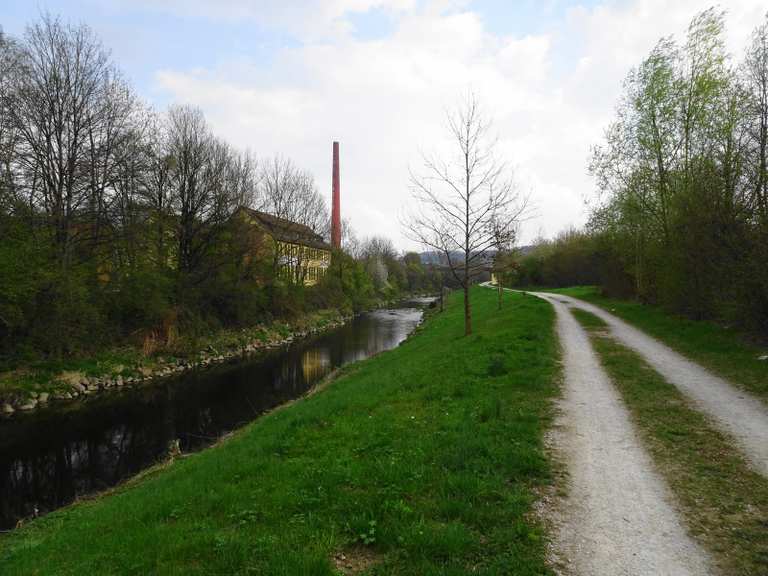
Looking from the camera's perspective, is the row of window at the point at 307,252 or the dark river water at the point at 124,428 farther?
the row of window at the point at 307,252

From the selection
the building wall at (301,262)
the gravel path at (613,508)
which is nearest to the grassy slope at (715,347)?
the gravel path at (613,508)

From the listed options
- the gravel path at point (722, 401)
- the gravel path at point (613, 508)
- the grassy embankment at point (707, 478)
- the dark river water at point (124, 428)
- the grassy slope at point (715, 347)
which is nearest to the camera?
the gravel path at point (613, 508)

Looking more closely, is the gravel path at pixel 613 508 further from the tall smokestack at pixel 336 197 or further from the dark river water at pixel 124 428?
the tall smokestack at pixel 336 197

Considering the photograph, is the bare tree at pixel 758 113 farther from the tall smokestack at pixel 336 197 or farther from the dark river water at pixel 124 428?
the tall smokestack at pixel 336 197

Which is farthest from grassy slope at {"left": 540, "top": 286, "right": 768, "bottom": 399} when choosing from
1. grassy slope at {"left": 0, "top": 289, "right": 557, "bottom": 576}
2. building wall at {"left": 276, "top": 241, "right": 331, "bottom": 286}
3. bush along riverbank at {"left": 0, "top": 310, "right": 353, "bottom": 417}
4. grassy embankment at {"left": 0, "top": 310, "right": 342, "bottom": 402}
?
building wall at {"left": 276, "top": 241, "right": 331, "bottom": 286}

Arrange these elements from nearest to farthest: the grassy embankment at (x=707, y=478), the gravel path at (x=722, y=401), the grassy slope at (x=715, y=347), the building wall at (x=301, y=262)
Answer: the grassy embankment at (x=707, y=478) → the gravel path at (x=722, y=401) → the grassy slope at (x=715, y=347) → the building wall at (x=301, y=262)

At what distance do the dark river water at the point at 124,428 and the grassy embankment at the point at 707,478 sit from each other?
11635mm

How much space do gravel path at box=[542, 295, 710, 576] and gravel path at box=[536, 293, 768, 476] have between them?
1.33m

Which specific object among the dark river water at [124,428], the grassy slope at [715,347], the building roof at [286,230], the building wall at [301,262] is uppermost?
the building roof at [286,230]

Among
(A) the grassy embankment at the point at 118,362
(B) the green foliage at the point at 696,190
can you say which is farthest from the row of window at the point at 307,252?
(B) the green foliage at the point at 696,190

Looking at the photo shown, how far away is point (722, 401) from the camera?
303 inches

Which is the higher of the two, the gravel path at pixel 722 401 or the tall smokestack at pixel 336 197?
the tall smokestack at pixel 336 197

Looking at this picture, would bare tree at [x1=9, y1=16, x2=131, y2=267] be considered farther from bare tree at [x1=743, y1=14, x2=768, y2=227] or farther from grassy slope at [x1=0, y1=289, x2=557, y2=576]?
bare tree at [x1=743, y1=14, x2=768, y2=227]

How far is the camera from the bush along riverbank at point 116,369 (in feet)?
49.8
